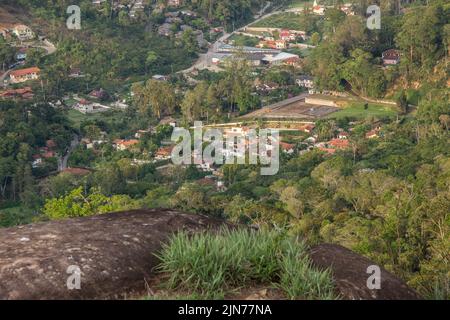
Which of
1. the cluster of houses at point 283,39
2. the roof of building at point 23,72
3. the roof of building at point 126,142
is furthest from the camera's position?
the cluster of houses at point 283,39

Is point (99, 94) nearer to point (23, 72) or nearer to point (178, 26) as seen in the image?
point (23, 72)

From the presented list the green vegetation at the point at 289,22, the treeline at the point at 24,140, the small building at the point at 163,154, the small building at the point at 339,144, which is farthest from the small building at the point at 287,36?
the small building at the point at 163,154

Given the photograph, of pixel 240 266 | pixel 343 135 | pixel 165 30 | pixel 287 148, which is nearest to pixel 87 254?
pixel 240 266

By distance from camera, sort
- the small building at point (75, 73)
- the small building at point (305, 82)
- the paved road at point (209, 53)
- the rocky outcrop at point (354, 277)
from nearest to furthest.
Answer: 1. the rocky outcrop at point (354, 277)
2. the small building at point (305, 82)
3. the small building at point (75, 73)
4. the paved road at point (209, 53)

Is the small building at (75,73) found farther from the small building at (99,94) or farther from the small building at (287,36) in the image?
the small building at (287,36)

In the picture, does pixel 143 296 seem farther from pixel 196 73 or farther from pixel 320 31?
pixel 320 31

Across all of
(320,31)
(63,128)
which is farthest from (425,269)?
(320,31)

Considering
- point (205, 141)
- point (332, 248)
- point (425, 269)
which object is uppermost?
point (332, 248)
